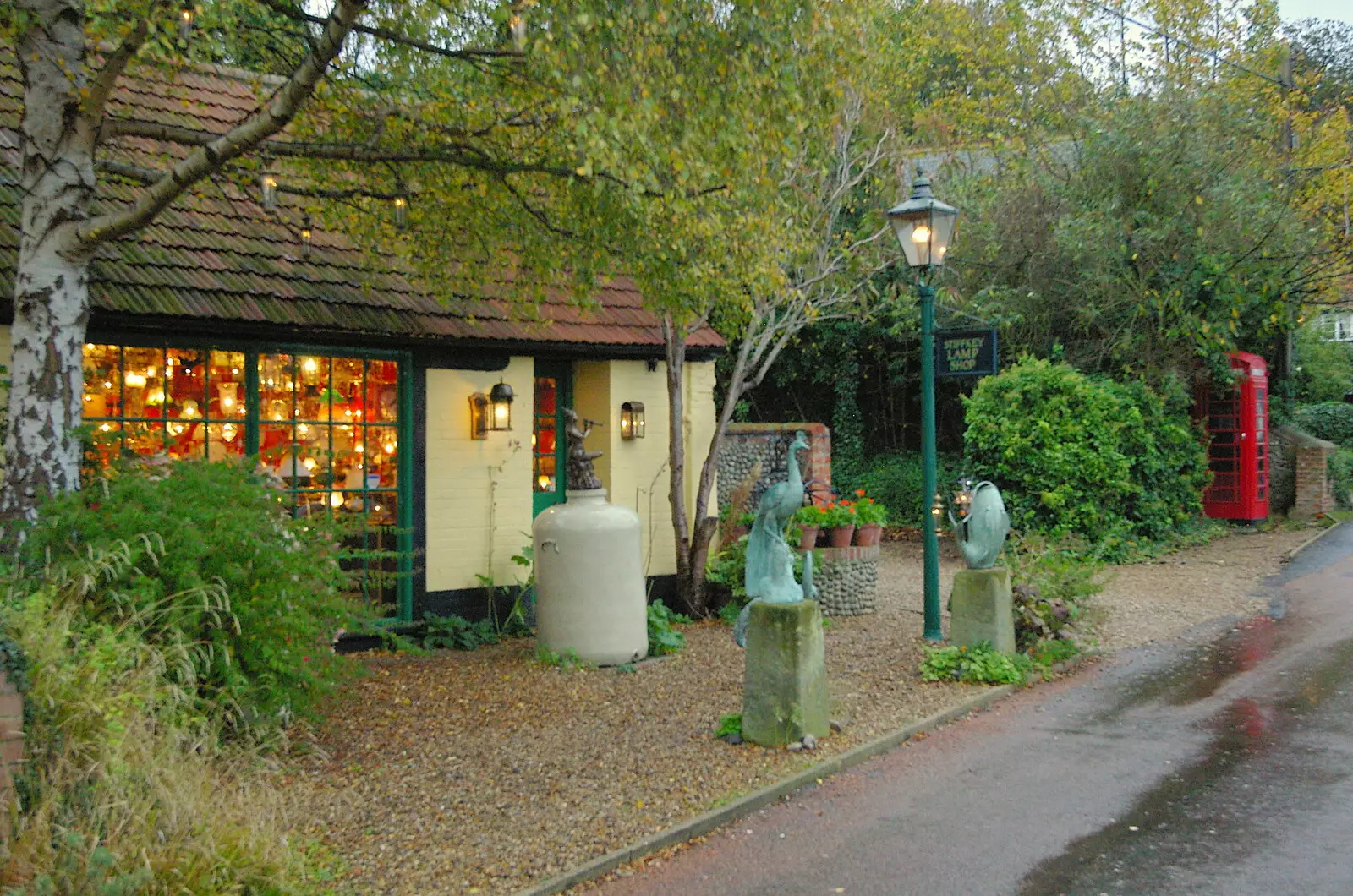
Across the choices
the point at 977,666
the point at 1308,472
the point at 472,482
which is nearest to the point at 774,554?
the point at 977,666

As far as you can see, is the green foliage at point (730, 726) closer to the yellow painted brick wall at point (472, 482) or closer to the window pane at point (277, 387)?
the yellow painted brick wall at point (472, 482)

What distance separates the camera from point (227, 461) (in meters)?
7.05

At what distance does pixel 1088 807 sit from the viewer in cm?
600

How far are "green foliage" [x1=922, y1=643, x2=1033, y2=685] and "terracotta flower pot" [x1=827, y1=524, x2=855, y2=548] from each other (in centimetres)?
249

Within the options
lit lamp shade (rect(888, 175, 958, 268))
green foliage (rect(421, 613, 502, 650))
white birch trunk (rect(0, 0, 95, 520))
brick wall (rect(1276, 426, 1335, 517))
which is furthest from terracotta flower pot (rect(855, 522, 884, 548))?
brick wall (rect(1276, 426, 1335, 517))

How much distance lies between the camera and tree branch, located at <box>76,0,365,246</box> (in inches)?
250

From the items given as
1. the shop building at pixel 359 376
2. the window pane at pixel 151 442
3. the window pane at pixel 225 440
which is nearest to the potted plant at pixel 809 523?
the shop building at pixel 359 376

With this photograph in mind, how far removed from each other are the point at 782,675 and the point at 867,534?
498 centimetres

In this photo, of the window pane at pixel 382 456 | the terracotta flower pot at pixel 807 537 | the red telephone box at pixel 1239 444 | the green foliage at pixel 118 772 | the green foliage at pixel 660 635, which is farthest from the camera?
the red telephone box at pixel 1239 444

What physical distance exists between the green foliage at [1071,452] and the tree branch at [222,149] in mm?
11467

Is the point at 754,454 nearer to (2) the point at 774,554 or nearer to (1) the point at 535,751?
(2) the point at 774,554

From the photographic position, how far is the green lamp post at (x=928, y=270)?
32.4ft

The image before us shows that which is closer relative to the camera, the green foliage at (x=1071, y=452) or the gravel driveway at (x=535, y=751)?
the gravel driveway at (x=535, y=751)

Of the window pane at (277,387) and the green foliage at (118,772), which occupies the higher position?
the window pane at (277,387)
